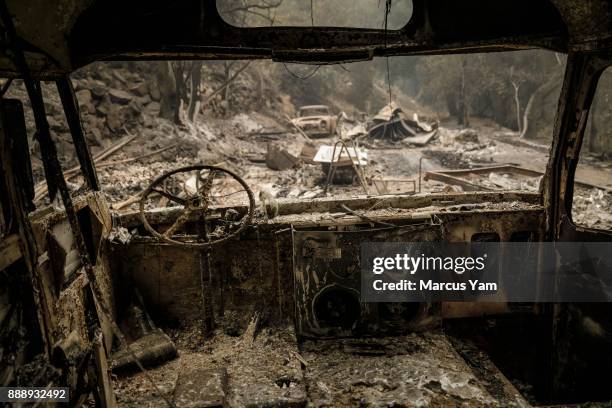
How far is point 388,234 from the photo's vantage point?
150 inches

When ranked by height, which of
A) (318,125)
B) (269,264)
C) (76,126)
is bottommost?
(269,264)

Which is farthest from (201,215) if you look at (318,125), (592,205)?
(318,125)

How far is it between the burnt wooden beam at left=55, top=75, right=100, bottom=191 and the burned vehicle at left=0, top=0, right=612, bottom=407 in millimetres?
14

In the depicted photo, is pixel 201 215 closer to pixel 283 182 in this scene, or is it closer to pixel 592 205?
pixel 592 205

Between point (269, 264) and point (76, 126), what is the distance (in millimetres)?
2086

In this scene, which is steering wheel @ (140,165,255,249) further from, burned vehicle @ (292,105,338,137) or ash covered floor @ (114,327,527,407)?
burned vehicle @ (292,105,338,137)

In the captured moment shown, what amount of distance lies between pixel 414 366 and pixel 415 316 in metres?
0.56

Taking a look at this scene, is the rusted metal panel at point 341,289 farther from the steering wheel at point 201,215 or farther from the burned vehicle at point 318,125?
the burned vehicle at point 318,125

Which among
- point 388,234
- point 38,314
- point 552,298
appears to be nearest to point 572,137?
point 552,298

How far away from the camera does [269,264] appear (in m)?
4.19

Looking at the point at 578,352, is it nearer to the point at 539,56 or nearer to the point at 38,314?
the point at 38,314

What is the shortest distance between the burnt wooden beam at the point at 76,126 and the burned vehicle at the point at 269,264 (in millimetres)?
14

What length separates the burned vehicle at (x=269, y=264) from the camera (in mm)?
2529

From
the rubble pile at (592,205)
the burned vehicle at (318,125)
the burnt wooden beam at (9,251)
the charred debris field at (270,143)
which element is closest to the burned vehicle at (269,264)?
the burnt wooden beam at (9,251)
